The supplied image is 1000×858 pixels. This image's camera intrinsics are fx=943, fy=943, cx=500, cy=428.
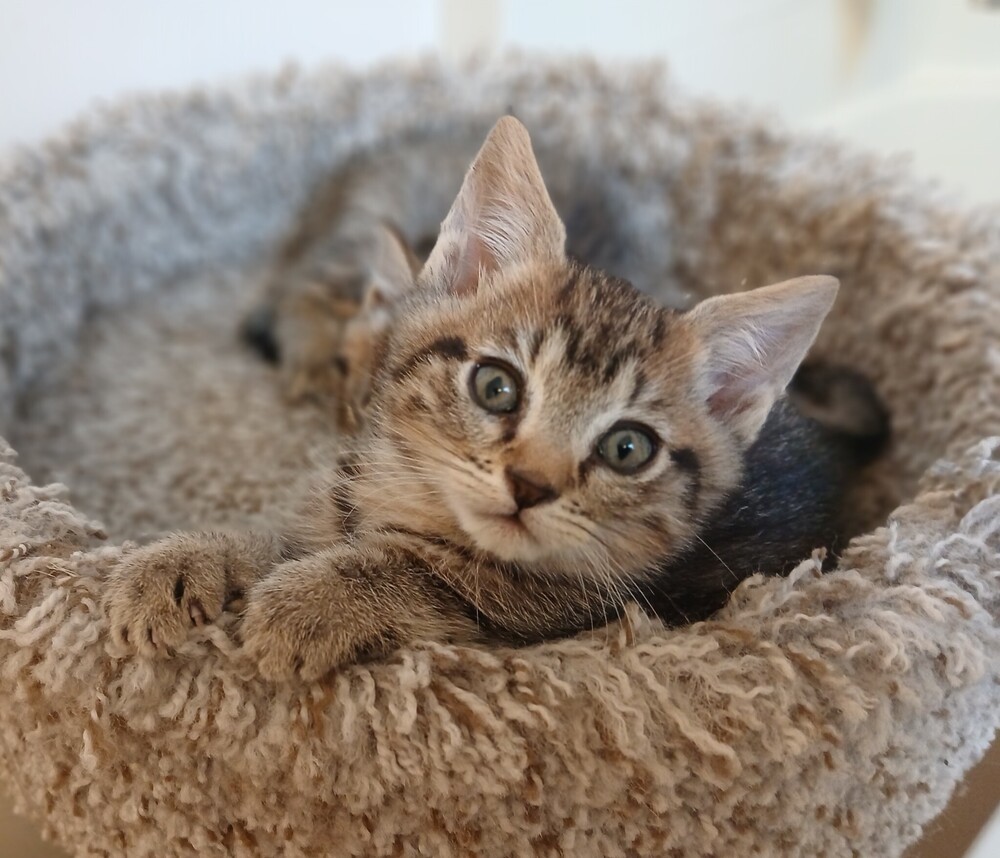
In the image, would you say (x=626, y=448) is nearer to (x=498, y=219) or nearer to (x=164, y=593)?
(x=498, y=219)

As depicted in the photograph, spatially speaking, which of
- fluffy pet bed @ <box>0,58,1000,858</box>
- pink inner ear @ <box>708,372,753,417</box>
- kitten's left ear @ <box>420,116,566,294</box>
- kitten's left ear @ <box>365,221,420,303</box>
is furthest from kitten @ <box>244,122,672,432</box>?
pink inner ear @ <box>708,372,753,417</box>

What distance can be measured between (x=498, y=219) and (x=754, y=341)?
281 mm

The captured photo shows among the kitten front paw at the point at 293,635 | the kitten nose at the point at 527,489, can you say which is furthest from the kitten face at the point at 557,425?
the kitten front paw at the point at 293,635

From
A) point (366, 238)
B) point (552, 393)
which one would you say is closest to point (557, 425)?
point (552, 393)

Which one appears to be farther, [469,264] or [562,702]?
[469,264]

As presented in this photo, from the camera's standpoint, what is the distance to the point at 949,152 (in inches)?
78.2

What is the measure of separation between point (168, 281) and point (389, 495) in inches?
35.4

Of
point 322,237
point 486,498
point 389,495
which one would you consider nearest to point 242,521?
point 389,495

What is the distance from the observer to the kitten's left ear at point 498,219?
90cm

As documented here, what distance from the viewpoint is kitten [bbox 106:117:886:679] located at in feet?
2.58

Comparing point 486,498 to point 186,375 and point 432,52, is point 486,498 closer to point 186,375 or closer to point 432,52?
point 186,375

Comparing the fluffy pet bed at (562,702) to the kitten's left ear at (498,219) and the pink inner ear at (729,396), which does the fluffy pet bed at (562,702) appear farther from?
Result: the kitten's left ear at (498,219)

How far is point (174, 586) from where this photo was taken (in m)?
0.78

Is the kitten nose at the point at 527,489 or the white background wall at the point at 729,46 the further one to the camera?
the white background wall at the point at 729,46
